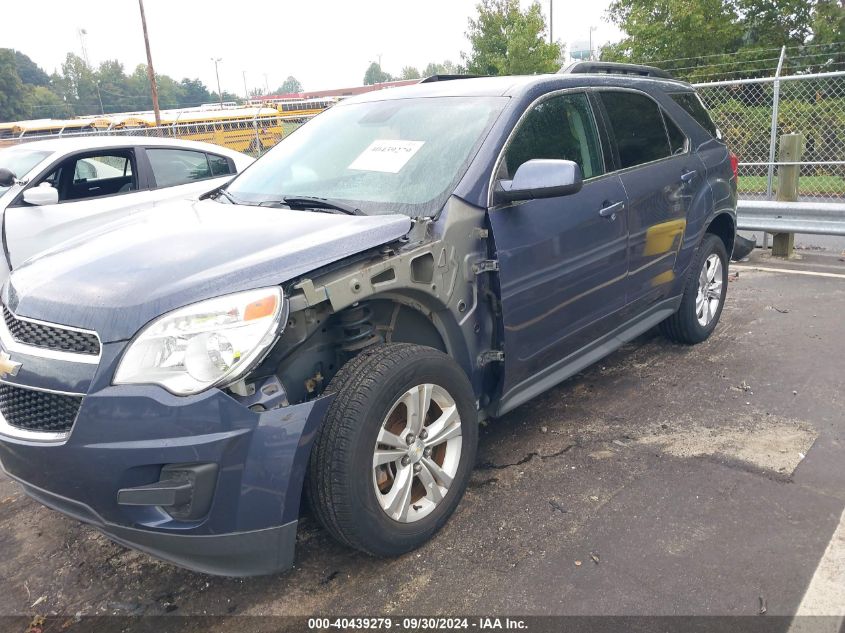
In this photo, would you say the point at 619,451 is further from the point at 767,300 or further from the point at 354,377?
the point at 767,300

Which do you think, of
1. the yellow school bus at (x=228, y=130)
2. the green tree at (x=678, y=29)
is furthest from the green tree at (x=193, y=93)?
the green tree at (x=678, y=29)

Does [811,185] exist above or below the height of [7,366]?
below

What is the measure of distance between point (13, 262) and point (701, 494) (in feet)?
18.1

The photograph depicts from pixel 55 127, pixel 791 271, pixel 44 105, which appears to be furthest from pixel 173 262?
pixel 44 105

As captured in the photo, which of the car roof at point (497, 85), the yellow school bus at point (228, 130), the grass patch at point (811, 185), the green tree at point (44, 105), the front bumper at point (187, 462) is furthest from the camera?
the green tree at point (44, 105)

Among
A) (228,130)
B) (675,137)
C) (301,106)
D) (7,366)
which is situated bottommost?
(7,366)

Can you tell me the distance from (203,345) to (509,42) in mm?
23522

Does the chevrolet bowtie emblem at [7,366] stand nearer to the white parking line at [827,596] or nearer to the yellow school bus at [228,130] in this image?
the white parking line at [827,596]

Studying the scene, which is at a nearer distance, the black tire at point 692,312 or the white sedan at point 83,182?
the black tire at point 692,312

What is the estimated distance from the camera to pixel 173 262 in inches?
98.2

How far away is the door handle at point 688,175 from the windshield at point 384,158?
1.73 meters

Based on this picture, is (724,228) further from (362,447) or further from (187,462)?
(187,462)

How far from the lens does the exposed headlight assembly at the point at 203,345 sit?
2209 millimetres

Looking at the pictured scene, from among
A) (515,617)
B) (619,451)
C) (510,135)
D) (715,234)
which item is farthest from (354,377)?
(715,234)
